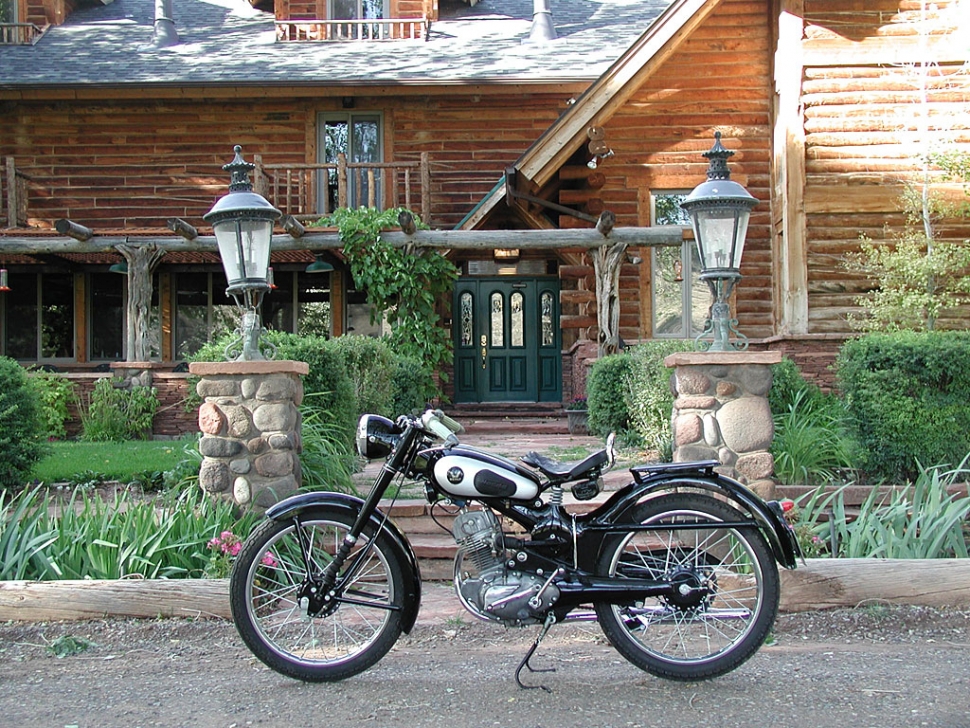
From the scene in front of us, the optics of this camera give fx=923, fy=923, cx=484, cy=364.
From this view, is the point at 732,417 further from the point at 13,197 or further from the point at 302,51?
the point at 302,51

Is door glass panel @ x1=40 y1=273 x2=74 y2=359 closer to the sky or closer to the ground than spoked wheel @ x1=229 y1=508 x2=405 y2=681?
closer to the sky

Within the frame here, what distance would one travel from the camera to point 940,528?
511 cm

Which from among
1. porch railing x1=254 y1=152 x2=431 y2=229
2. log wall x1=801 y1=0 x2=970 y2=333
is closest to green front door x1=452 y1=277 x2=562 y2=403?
porch railing x1=254 y1=152 x2=431 y2=229

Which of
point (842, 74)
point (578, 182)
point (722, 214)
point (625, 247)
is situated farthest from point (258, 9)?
point (722, 214)

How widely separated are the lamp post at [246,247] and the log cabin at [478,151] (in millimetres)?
6286

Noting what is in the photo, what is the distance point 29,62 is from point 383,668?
15.1 metres

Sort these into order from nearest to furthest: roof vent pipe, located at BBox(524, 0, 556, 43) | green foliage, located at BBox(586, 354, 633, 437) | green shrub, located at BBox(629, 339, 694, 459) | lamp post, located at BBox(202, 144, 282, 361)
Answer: lamp post, located at BBox(202, 144, 282, 361) < green shrub, located at BBox(629, 339, 694, 459) < green foliage, located at BBox(586, 354, 633, 437) < roof vent pipe, located at BBox(524, 0, 556, 43)

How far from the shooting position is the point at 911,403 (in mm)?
6004

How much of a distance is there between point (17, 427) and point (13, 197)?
29.5 feet

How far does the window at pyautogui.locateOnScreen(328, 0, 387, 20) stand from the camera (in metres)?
16.8

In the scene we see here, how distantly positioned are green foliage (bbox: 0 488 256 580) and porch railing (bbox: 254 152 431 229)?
8.85 metres

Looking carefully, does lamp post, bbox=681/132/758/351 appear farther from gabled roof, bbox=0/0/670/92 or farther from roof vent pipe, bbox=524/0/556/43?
roof vent pipe, bbox=524/0/556/43

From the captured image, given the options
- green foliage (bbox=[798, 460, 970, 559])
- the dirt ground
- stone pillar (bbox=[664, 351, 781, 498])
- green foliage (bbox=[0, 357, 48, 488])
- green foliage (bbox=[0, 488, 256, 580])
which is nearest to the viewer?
the dirt ground

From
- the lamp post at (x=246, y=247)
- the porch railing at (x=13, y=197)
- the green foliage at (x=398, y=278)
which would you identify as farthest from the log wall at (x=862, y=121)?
the porch railing at (x=13, y=197)
